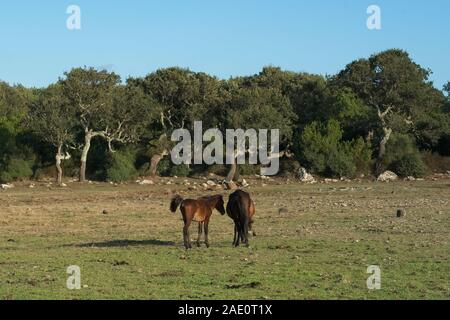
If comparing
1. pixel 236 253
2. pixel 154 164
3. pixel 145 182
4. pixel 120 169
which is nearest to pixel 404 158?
pixel 154 164

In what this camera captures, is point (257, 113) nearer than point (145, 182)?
No

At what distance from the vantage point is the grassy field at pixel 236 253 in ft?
39.9

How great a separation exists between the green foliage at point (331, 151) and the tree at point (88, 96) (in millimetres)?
14656

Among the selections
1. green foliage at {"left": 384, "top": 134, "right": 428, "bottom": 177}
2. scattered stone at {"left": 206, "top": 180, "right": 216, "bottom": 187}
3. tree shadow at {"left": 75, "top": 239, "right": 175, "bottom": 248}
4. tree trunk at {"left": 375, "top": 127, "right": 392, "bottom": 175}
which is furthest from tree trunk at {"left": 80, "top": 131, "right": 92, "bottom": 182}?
tree shadow at {"left": 75, "top": 239, "right": 175, "bottom": 248}

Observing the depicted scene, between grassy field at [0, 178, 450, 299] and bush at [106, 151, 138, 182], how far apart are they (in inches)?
769

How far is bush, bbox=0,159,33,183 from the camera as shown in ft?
171

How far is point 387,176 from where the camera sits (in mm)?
51969

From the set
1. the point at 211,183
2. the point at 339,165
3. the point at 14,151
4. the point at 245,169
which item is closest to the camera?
the point at 211,183

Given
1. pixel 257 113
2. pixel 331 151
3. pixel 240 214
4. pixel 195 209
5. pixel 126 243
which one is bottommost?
pixel 126 243

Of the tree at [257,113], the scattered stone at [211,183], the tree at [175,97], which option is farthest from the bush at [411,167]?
the tree at [175,97]

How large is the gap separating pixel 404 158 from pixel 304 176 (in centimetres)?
820

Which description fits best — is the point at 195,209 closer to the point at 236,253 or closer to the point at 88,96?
the point at 236,253
